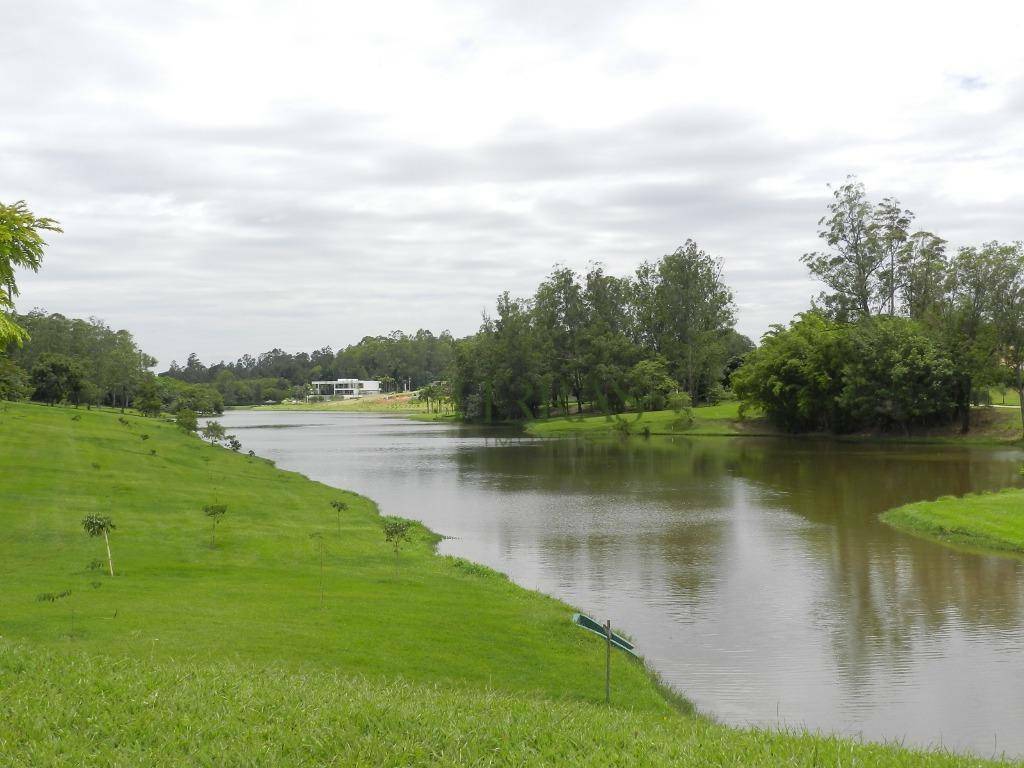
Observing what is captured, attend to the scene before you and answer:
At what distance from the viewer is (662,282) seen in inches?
4333

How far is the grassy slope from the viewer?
8241 millimetres

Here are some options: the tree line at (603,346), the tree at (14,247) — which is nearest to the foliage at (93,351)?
the tree line at (603,346)

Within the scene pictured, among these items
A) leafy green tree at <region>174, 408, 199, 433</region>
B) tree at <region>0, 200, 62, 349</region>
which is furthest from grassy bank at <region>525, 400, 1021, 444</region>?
tree at <region>0, 200, 62, 349</region>

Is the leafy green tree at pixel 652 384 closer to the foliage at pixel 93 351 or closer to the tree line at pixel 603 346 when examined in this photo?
the tree line at pixel 603 346

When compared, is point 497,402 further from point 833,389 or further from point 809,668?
point 809,668

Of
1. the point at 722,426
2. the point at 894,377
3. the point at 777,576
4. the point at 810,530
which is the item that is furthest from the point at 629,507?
the point at 722,426

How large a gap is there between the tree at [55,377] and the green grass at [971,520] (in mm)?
78926

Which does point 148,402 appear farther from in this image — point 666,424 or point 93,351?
point 666,424

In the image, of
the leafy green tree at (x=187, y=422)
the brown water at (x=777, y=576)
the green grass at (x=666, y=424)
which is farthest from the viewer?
the green grass at (x=666, y=424)

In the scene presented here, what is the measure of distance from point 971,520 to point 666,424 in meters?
62.4

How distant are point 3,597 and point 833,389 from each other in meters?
73.7

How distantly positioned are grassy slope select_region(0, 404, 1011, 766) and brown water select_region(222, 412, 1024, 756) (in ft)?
9.17

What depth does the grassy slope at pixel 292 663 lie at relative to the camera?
324 inches

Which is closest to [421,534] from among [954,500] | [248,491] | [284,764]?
[248,491]
